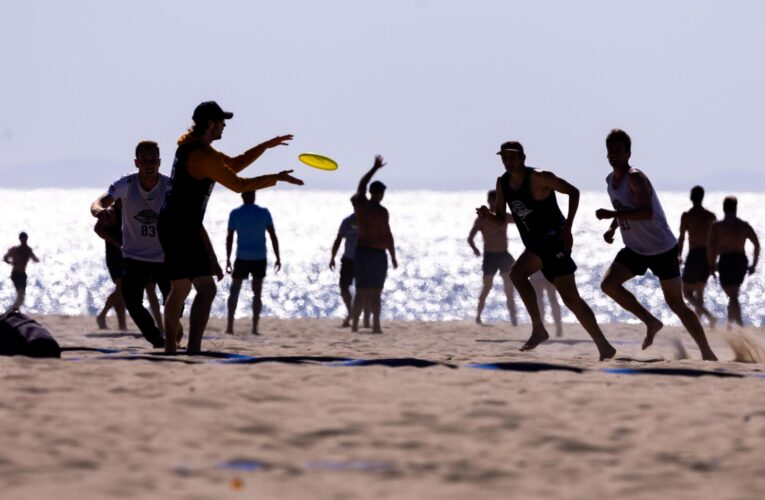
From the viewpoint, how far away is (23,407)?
19.8ft

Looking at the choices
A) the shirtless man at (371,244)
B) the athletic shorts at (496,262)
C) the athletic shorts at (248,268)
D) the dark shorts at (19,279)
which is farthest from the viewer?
the dark shorts at (19,279)

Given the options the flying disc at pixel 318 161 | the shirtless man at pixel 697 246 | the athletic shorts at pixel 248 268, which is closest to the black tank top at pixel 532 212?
the flying disc at pixel 318 161

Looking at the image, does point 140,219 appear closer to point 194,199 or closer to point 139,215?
point 139,215

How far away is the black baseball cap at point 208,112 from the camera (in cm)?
792

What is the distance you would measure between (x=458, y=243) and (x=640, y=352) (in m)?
71.3

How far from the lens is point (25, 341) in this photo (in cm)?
795

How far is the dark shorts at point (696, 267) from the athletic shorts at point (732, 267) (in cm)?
21

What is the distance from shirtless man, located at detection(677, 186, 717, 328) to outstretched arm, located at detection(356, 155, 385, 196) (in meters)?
3.17

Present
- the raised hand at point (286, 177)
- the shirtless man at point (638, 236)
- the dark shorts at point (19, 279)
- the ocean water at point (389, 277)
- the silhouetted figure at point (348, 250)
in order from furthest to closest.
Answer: the ocean water at point (389, 277) < the dark shorts at point (19, 279) < the silhouetted figure at point (348, 250) < the shirtless man at point (638, 236) < the raised hand at point (286, 177)

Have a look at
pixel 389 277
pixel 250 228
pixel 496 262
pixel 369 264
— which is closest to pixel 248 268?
pixel 250 228

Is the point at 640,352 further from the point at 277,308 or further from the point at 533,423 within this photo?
the point at 277,308

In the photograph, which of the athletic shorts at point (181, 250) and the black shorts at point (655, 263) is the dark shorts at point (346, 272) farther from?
the athletic shorts at point (181, 250)

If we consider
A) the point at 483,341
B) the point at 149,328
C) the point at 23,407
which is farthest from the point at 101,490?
the point at 483,341

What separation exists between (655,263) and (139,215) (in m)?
3.45
